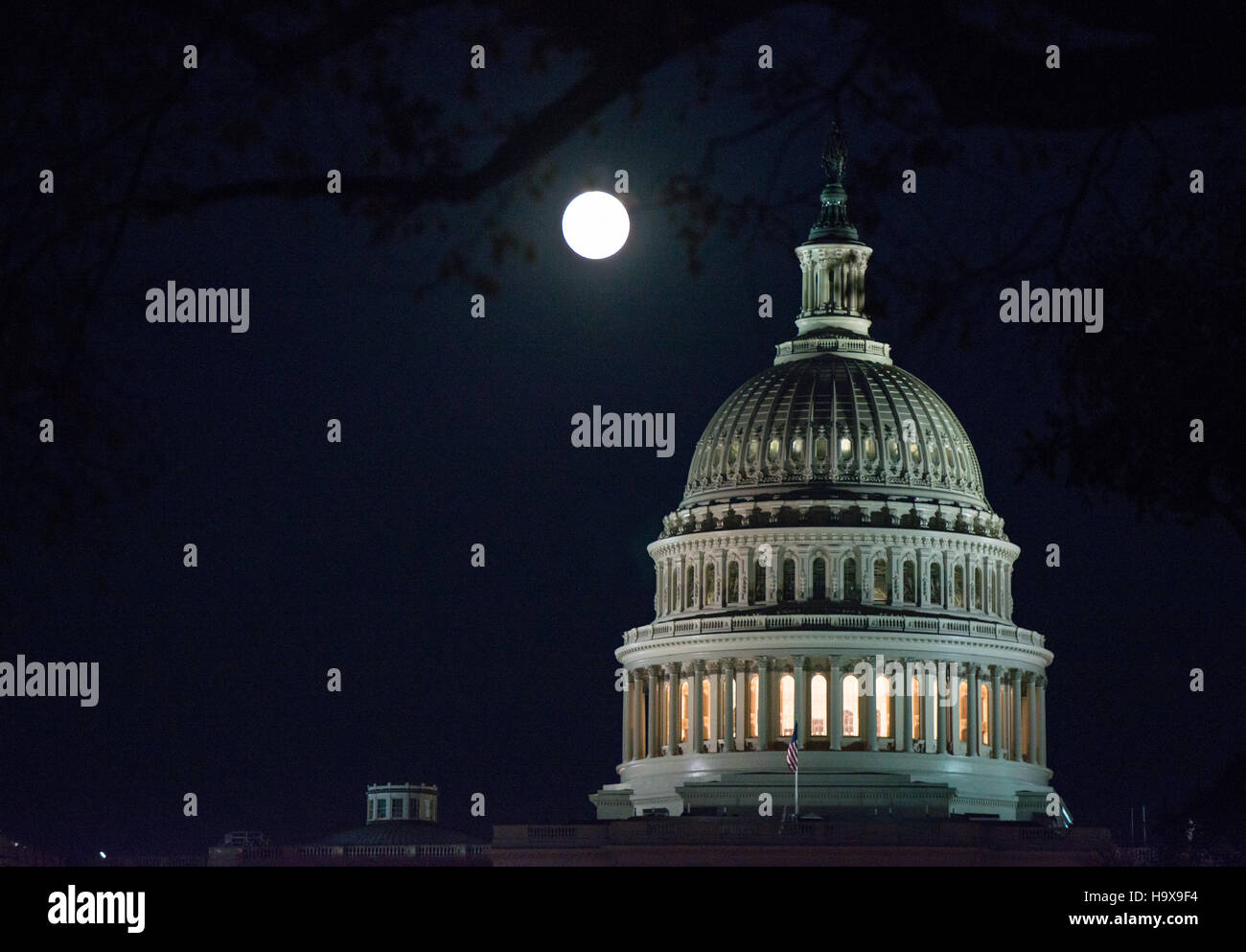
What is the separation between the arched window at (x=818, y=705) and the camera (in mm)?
167125

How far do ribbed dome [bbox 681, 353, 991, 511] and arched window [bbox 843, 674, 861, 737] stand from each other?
10213 mm

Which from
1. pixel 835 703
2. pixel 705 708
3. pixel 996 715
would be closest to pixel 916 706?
pixel 996 715

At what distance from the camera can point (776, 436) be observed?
17225 cm

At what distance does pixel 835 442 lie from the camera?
563 feet

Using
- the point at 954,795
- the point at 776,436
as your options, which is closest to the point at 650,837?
the point at 954,795

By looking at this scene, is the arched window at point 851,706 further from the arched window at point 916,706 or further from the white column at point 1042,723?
the white column at point 1042,723

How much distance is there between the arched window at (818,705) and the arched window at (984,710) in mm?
8275

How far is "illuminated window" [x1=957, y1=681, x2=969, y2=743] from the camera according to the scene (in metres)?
168

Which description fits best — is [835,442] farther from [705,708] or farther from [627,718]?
[627,718]

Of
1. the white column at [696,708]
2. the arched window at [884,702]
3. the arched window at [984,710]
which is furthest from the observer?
the arched window at [984,710]

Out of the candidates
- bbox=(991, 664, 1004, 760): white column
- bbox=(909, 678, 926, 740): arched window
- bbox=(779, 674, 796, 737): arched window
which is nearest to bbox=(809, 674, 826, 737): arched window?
bbox=(779, 674, 796, 737): arched window

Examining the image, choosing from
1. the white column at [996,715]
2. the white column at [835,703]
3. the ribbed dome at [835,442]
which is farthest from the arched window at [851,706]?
the ribbed dome at [835,442]
